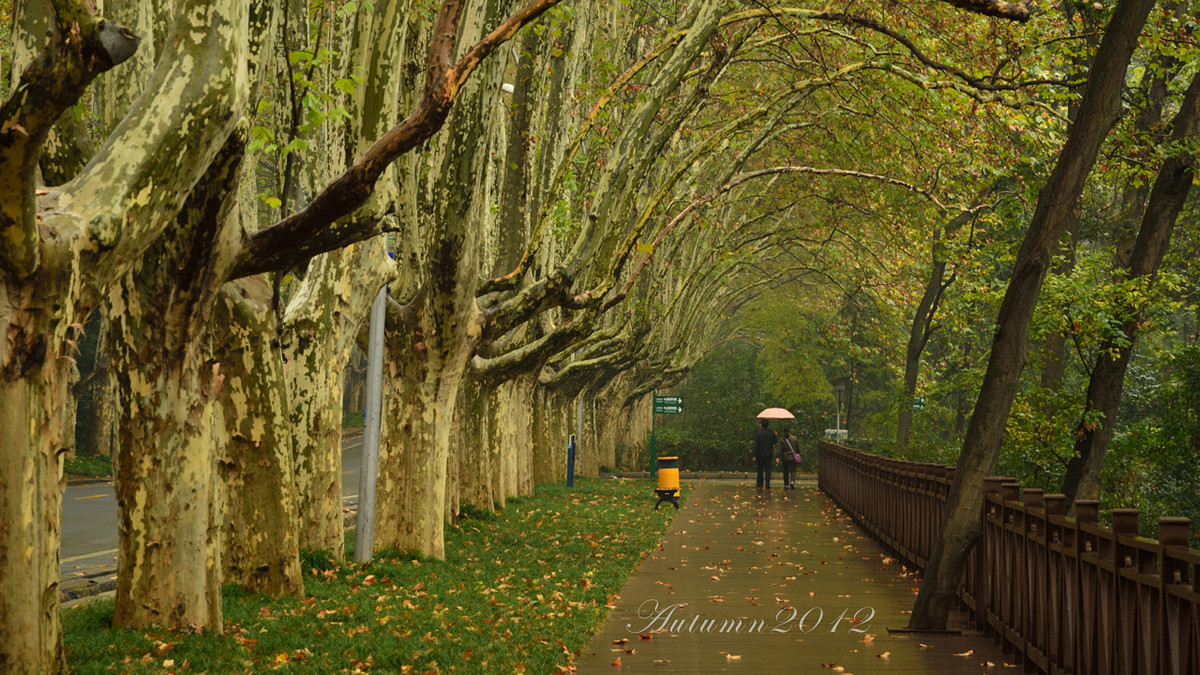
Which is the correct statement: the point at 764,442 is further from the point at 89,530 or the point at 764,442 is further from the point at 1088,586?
the point at 1088,586

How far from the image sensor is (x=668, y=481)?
24.2 meters

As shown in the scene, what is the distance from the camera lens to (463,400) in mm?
18109

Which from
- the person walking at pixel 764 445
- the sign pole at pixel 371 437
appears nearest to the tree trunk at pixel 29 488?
the sign pole at pixel 371 437

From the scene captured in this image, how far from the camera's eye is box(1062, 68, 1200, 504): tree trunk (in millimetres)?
12758

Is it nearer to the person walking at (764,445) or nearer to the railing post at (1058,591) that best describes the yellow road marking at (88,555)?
the railing post at (1058,591)

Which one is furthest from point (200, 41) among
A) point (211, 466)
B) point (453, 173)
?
point (453, 173)

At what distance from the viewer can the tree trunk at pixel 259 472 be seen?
9.81 metres

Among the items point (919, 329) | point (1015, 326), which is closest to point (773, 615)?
point (1015, 326)

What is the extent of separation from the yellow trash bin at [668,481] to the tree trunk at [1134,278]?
11383 millimetres

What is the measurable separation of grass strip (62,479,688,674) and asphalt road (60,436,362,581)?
348 centimetres

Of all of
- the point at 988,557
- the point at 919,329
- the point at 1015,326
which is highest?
the point at 919,329

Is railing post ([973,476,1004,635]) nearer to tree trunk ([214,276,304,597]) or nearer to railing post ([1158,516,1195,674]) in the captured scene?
railing post ([1158,516,1195,674])

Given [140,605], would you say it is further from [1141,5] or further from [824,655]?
[1141,5]

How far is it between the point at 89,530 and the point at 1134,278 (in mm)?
14596
